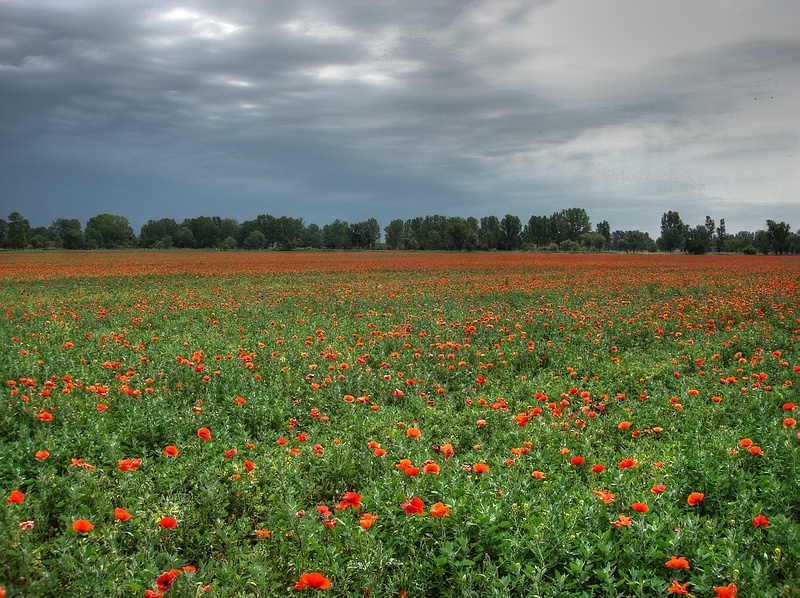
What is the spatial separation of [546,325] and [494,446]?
7036 millimetres

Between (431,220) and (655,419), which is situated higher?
(431,220)

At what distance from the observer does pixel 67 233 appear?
118438mm

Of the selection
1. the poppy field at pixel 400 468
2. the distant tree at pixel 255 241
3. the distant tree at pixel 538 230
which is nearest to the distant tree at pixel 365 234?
the distant tree at pixel 255 241

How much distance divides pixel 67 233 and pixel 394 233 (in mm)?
84430

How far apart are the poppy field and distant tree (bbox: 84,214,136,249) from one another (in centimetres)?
13063

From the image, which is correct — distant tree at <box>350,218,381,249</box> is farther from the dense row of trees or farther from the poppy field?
the poppy field

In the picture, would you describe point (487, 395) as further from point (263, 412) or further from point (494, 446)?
point (263, 412)

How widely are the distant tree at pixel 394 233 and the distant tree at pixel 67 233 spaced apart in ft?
259

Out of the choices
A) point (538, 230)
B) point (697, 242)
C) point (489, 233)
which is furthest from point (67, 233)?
point (697, 242)

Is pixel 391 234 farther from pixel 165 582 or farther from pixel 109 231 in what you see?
pixel 165 582

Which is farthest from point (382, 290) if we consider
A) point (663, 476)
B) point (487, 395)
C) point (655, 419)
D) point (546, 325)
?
point (663, 476)

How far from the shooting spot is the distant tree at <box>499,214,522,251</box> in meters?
141

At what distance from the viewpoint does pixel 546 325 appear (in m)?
11.8

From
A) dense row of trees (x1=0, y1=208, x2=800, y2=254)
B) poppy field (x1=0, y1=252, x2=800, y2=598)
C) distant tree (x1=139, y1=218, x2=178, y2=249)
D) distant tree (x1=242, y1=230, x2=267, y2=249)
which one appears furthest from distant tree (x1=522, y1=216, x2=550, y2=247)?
poppy field (x1=0, y1=252, x2=800, y2=598)
